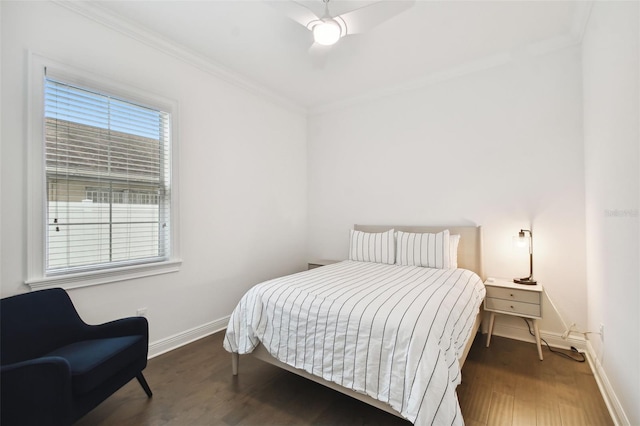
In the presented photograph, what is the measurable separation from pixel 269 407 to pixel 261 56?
3085mm

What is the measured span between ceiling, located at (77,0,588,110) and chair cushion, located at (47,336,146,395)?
2.32 m

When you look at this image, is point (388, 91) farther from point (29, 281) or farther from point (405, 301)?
point (29, 281)

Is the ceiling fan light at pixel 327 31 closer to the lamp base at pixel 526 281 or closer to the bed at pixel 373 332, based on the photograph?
the bed at pixel 373 332

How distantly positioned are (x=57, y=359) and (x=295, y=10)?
236 cm

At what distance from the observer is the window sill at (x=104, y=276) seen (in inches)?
79.0

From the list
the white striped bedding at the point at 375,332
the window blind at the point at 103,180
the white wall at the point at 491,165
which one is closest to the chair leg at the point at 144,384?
the white striped bedding at the point at 375,332

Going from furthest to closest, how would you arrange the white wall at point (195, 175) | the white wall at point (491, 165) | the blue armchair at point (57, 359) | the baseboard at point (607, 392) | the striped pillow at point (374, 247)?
the striped pillow at point (374, 247), the white wall at point (491, 165), the white wall at point (195, 175), the baseboard at point (607, 392), the blue armchair at point (57, 359)

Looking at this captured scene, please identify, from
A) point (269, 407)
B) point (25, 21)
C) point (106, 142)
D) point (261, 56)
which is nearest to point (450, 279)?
point (269, 407)

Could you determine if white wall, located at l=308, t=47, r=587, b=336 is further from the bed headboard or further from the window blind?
the window blind

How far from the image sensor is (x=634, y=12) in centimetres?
140

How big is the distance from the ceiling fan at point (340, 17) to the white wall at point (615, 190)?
1.21 metres

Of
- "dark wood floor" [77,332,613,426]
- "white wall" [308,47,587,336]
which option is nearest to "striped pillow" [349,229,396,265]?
"white wall" [308,47,587,336]

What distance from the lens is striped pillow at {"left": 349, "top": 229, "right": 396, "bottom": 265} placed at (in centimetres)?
329

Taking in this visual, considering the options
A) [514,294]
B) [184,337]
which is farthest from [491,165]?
[184,337]
